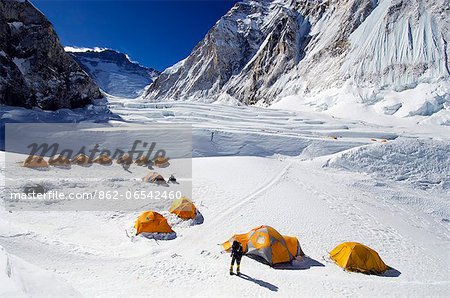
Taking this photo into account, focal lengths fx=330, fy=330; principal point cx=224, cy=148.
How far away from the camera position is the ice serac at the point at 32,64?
45000mm

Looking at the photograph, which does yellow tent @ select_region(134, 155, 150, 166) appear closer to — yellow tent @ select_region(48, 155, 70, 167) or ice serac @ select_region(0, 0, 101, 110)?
yellow tent @ select_region(48, 155, 70, 167)

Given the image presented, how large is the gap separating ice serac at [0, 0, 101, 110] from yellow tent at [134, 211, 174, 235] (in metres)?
37.8

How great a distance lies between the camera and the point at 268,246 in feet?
47.0

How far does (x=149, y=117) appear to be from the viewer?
49844 mm

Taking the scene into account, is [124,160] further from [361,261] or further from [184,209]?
[361,261]

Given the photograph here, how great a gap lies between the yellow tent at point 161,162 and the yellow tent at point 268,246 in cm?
1540

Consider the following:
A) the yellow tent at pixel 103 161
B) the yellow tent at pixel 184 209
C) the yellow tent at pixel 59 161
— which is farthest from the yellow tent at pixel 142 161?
the yellow tent at pixel 184 209

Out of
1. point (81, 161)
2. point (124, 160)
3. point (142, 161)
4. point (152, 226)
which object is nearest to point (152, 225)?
point (152, 226)

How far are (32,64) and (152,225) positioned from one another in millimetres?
42765

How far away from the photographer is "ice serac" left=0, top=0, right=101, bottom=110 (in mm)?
45000

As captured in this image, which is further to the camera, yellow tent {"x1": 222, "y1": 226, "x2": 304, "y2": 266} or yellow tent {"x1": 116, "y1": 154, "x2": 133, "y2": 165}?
yellow tent {"x1": 116, "y1": 154, "x2": 133, "y2": 165}

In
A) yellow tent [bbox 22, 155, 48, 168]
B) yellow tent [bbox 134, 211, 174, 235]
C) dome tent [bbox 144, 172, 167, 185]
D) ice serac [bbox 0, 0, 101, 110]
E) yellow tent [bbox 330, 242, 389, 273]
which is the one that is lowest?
yellow tent [bbox 330, 242, 389, 273]

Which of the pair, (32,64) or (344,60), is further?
(344,60)

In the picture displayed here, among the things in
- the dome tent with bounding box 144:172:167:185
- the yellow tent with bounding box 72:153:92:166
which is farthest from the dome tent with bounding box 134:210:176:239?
the yellow tent with bounding box 72:153:92:166
